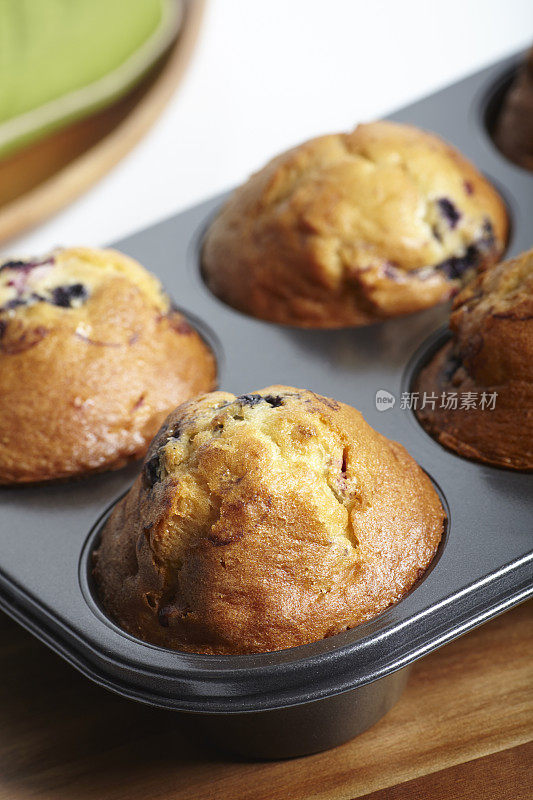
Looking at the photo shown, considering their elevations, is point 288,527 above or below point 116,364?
above

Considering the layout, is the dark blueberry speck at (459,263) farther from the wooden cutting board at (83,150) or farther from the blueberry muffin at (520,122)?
the wooden cutting board at (83,150)

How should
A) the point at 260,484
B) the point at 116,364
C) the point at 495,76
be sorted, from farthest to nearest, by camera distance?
1. the point at 495,76
2. the point at 116,364
3. the point at 260,484

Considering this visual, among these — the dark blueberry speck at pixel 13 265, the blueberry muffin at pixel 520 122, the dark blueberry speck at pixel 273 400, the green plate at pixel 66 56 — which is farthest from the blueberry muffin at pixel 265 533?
the green plate at pixel 66 56

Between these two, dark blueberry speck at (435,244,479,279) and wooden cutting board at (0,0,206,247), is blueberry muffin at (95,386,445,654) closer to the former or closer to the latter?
dark blueberry speck at (435,244,479,279)

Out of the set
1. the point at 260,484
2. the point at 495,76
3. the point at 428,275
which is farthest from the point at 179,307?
the point at 495,76

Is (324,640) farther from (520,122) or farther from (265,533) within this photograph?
(520,122)

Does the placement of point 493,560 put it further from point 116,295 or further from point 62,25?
point 62,25

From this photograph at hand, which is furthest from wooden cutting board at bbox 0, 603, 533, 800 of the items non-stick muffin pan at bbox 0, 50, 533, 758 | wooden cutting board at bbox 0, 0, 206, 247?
wooden cutting board at bbox 0, 0, 206, 247
